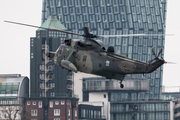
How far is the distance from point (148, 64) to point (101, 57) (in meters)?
6.36

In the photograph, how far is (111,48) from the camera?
213ft

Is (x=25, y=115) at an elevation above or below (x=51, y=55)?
below

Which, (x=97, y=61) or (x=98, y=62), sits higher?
(x=97, y=61)

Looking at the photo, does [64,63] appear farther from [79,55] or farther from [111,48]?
[111,48]

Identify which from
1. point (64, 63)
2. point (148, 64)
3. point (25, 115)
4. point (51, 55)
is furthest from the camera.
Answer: point (25, 115)

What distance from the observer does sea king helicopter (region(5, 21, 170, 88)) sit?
2493 inches

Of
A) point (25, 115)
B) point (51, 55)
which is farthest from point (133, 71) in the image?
point (25, 115)

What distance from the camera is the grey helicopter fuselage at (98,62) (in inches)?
2491

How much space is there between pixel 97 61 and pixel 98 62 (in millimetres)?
187

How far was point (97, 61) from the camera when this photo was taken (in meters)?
65.3

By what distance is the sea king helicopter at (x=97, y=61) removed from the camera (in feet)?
208

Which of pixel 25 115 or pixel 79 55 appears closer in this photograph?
pixel 79 55

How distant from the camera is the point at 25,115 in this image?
190875mm

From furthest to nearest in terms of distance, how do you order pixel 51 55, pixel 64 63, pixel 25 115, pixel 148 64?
pixel 25 115 < pixel 51 55 < pixel 64 63 < pixel 148 64
